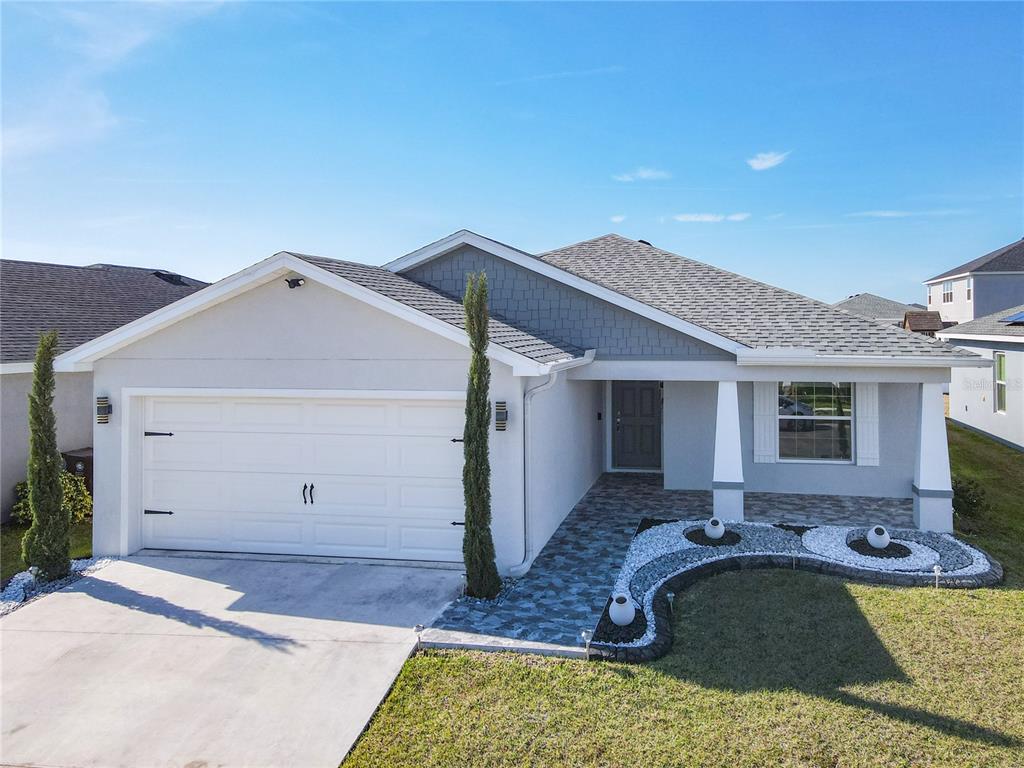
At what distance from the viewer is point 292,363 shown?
9336mm

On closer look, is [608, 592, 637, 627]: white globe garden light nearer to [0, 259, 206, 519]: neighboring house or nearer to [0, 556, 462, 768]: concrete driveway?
[0, 556, 462, 768]: concrete driveway

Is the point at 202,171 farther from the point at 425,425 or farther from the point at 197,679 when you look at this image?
the point at 197,679

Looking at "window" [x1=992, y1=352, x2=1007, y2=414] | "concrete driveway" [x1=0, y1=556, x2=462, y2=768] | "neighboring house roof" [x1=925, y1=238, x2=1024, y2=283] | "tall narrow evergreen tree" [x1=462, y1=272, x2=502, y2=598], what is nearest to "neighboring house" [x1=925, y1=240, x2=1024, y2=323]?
"neighboring house roof" [x1=925, y1=238, x2=1024, y2=283]

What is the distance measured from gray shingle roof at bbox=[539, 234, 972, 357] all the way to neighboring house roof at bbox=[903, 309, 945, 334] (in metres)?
28.0

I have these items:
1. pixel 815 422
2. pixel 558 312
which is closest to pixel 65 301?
pixel 558 312

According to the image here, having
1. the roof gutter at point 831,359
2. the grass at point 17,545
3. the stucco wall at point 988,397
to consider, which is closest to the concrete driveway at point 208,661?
the grass at point 17,545

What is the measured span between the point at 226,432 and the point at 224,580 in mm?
2163

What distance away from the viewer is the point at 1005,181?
66.4 ft

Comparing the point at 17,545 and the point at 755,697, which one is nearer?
the point at 755,697

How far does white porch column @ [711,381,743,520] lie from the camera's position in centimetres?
1057

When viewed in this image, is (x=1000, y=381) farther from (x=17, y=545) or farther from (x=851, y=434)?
(x=17, y=545)

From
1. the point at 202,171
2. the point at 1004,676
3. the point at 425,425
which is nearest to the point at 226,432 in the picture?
the point at 425,425

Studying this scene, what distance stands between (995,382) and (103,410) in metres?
23.0

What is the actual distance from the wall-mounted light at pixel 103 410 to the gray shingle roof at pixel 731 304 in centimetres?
769
